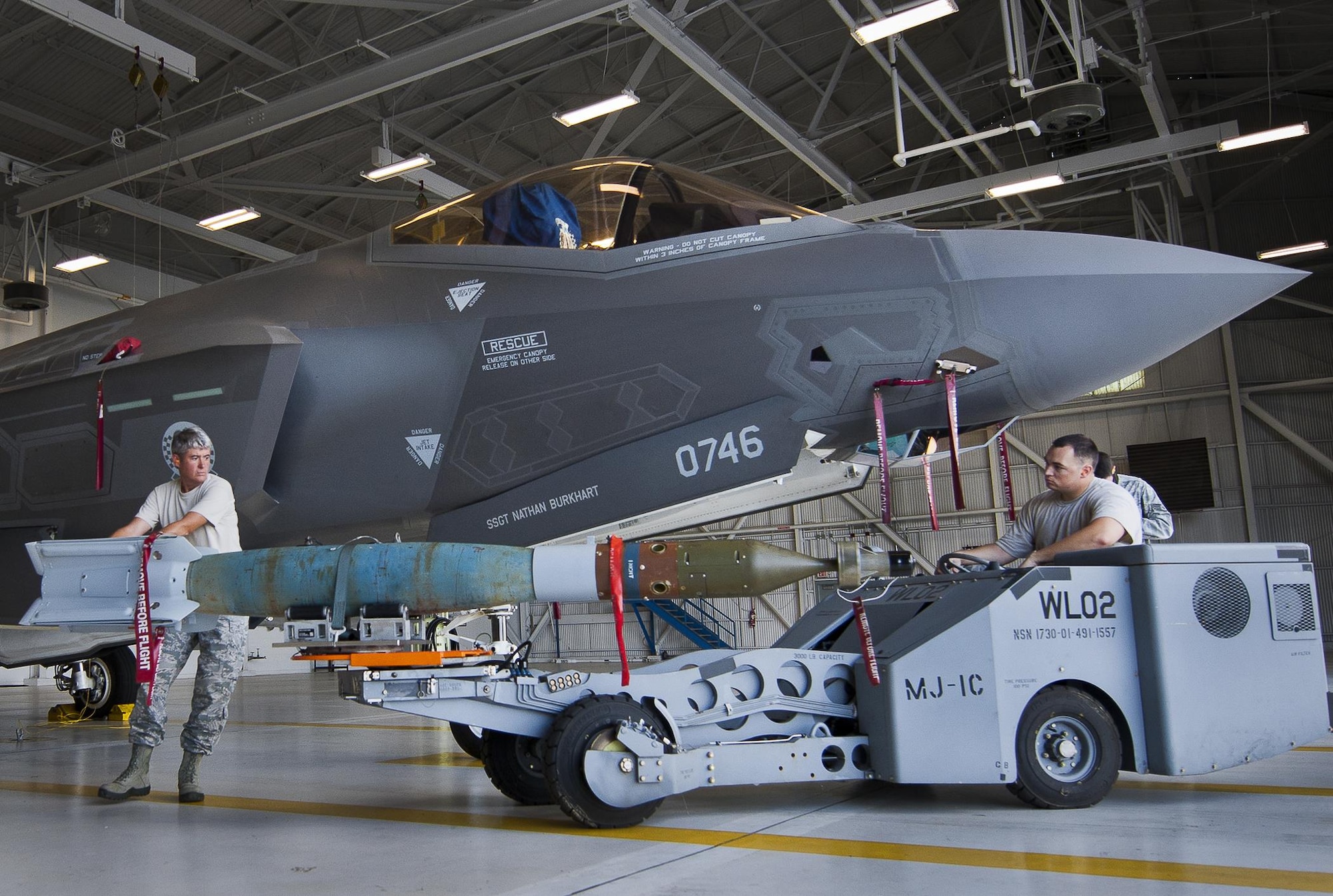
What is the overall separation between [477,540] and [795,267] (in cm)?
242

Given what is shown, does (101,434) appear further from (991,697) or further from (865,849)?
(991,697)

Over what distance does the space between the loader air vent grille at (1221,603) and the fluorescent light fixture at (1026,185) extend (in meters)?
14.5

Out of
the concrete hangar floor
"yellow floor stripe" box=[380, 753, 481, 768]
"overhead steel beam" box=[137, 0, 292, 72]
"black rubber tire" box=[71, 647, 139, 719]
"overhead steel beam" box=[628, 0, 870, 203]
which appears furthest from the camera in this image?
"overhead steel beam" box=[137, 0, 292, 72]

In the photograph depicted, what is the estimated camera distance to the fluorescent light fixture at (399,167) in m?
16.5

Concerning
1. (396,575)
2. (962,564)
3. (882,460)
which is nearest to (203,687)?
Answer: (396,575)

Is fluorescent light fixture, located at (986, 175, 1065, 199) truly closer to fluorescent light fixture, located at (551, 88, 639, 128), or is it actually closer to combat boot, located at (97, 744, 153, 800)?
fluorescent light fixture, located at (551, 88, 639, 128)

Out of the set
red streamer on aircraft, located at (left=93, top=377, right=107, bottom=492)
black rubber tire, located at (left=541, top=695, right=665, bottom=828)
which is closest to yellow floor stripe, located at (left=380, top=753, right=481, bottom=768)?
red streamer on aircraft, located at (left=93, top=377, right=107, bottom=492)

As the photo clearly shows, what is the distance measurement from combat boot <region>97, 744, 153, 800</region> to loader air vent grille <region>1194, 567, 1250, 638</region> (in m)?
5.59

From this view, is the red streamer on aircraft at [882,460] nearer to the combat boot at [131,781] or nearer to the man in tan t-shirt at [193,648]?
the man in tan t-shirt at [193,648]

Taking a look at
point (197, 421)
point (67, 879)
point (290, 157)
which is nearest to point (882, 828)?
point (67, 879)

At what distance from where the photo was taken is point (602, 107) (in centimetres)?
1484

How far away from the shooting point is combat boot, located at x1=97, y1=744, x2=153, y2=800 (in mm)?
5688

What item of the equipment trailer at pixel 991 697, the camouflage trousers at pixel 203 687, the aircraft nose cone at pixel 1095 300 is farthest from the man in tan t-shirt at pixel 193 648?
the aircraft nose cone at pixel 1095 300

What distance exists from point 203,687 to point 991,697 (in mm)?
4189
